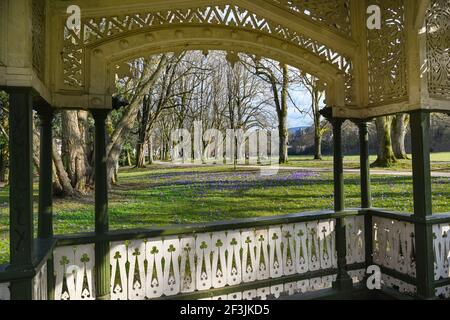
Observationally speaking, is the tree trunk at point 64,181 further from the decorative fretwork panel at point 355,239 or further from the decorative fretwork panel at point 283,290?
the decorative fretwork panel at point 355,239

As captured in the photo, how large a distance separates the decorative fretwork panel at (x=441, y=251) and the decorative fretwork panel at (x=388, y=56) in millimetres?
1776

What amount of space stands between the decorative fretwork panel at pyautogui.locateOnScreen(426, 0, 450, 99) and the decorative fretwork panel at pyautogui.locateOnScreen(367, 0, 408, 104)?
27 centimetres

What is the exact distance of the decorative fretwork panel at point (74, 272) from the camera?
12.5 ft

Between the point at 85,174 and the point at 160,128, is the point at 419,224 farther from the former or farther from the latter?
the point at 160,128

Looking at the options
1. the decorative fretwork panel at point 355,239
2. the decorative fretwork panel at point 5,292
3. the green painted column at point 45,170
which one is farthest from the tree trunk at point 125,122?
the decorative fretwork panel at point 5,292

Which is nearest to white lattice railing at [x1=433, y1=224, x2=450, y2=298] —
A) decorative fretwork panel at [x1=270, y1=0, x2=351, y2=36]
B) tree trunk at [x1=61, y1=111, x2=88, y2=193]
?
decorative fretwork panel at [x1=270, y1=0, x2=351, y2=36]

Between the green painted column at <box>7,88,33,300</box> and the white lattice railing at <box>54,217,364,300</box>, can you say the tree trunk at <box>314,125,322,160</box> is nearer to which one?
the white lattice railing at <box>54,217,364,300</box>

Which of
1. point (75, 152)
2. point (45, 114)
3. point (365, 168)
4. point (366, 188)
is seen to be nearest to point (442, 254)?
point (366, 188)

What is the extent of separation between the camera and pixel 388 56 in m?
4.57

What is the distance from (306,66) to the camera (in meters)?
4.81

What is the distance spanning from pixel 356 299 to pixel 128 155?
3737 centimetres

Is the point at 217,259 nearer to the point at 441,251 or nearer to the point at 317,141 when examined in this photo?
the point at 441,251

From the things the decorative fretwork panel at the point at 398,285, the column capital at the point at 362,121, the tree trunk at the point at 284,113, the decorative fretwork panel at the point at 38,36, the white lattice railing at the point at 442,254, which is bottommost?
the decorative fretwork panel at the point at 398,285

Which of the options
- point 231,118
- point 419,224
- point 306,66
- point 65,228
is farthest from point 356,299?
point 231,118
